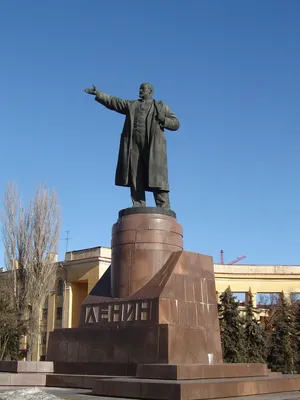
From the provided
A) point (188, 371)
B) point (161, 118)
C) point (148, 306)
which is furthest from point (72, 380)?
point (161, 118)

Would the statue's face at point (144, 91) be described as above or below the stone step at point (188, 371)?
above

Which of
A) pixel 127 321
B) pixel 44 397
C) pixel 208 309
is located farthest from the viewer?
pixel 208 309

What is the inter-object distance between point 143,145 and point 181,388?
240 inches

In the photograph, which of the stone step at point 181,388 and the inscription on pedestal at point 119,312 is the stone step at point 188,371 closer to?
the stone step at point 181,388

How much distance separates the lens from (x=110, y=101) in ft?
39.0

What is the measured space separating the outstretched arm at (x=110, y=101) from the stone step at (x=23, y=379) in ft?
19.5

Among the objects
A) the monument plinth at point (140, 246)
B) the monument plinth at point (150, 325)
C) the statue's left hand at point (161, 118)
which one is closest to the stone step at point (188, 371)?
the monument plinth at point (150, 325)

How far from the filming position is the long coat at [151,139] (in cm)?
1134

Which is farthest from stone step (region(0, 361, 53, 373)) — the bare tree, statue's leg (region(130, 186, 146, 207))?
the bare tree

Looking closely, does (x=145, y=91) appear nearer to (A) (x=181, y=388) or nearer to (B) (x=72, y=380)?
(B) (x=72, y=380)

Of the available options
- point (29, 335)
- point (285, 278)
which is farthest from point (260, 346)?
point (29, 335)

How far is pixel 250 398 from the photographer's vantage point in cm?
746

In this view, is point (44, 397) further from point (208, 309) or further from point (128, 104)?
point (128, 104)

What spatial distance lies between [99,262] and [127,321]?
21.3m
